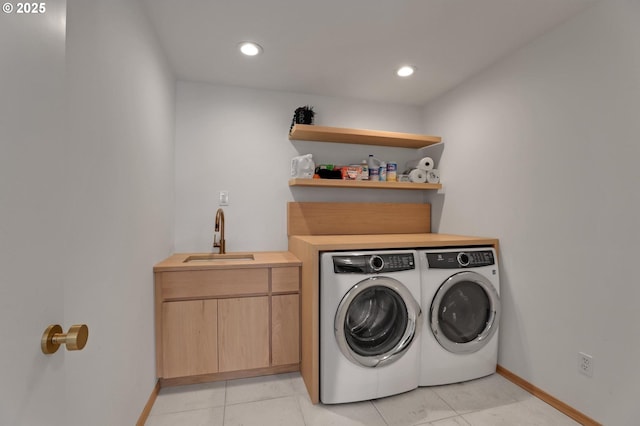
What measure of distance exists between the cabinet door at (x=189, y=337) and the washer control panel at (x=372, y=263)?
94 cm

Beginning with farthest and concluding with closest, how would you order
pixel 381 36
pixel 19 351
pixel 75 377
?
pixel 381 36, pixel 75 377, pixel 19 351

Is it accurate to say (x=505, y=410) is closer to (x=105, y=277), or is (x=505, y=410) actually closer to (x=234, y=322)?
(x=234, y=322)

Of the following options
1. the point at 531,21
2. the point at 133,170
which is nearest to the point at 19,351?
the point at 133,170

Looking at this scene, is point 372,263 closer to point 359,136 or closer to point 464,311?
point 464,311

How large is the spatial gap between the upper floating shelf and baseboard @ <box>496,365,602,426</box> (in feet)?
6.48

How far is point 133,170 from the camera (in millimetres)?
1497

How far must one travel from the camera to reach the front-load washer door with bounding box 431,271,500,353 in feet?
6.42

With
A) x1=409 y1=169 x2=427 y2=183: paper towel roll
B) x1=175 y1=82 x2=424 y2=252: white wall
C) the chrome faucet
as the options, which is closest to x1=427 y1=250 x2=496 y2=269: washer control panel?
x1=409 y1=169 x2=427 y2=183: paper towel roll

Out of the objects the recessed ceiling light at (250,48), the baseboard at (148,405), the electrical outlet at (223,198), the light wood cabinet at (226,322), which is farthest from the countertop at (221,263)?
the recessed ceiling light at (250,48)

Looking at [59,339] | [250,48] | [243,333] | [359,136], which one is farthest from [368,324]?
[250,48]

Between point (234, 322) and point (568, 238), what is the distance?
2.19 meters

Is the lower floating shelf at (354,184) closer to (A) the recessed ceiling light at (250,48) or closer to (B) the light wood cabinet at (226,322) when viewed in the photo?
(B) the light wood cabinet at (226,322)

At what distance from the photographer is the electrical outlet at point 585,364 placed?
1.61 meters

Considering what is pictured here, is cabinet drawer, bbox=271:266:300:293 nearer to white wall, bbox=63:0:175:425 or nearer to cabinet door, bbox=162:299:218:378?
cabinet door, bbox=162:299:218:378
